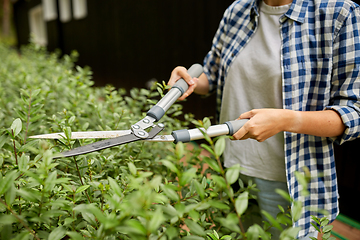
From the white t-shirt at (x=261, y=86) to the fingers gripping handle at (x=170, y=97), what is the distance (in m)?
0.20

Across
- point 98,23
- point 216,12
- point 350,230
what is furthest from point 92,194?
point 98,23

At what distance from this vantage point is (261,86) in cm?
129

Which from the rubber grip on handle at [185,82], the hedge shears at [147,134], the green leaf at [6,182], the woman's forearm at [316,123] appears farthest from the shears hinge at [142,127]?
the woman's forearm at [316,123]

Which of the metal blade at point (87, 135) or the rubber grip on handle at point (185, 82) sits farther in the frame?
the rubber grip on handle at point (185, 82)

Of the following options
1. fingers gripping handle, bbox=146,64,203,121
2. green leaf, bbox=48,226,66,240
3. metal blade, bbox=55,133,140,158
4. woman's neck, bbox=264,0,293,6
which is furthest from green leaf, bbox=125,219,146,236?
woman's neck, bbox=264,0,293,6

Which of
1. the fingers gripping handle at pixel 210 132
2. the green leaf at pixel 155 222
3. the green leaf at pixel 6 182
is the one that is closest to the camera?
the green leaf at pixel 155 222

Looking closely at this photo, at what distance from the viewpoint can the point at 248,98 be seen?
4.41 feet

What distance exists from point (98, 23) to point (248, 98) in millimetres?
7141

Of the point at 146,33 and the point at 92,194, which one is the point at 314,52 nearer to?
the point at 92,194

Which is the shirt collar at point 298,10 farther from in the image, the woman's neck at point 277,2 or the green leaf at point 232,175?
the green leaf at point 232,175

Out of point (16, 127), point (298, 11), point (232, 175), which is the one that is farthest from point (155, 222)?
point (298, 11)

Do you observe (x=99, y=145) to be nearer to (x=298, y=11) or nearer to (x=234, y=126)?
(x=234, y=126)

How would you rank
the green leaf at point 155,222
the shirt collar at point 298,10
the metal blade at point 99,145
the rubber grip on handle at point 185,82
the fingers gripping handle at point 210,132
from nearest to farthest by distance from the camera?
the green leaf at point 155,222
the metal blade at point 99,145
the fingers gripping handle at point 210,132
the shirt collar at point 298,10
the rubber grip on handle at point 185,82

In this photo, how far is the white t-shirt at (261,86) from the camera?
1246mm
